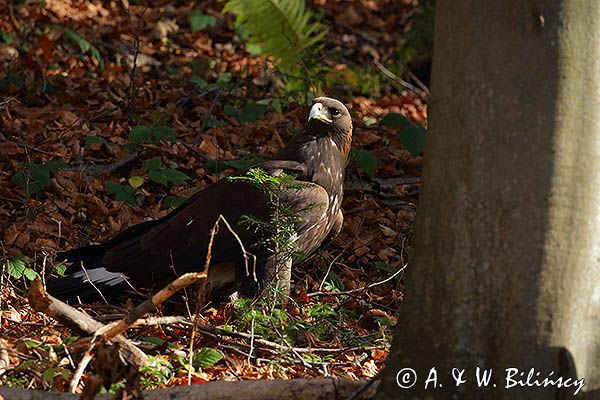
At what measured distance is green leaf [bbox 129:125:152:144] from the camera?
292 inches

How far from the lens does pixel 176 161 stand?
7.65 meters

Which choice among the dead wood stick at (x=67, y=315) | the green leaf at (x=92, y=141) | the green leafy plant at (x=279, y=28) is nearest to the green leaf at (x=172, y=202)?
the green leaf at (x=92, y=141)

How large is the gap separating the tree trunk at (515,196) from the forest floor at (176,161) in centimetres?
113

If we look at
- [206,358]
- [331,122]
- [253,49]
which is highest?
[253,49]

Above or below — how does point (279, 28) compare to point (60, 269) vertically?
above

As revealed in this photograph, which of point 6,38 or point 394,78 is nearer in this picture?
point 6,38

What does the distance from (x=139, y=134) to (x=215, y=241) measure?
188cm

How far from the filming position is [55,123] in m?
7.92

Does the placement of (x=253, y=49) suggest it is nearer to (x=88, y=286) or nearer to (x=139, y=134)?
(x=139, y=134)

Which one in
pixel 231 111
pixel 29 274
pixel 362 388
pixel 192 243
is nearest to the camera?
pixel 362 388

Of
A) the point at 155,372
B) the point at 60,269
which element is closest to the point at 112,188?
the point at 60,269

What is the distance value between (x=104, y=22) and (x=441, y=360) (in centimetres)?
786

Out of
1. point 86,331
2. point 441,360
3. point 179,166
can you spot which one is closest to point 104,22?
point 179,166

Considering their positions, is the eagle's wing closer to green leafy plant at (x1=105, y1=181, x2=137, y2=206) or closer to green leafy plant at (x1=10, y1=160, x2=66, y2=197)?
green leafy plant at (x1=105, y1=181, x2=137, y2=206)
